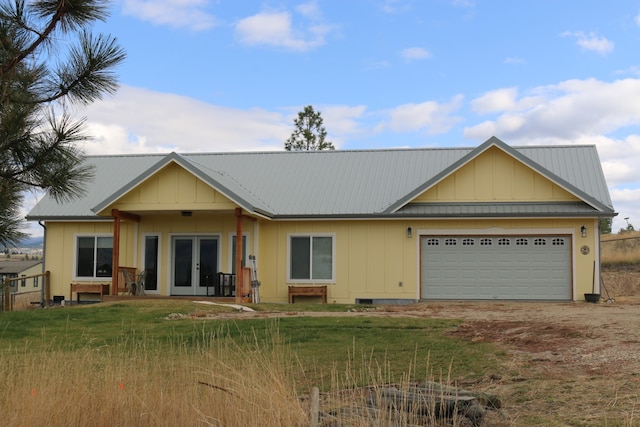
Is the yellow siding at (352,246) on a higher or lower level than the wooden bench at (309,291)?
higher

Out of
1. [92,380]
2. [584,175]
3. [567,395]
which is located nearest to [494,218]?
[584,175]

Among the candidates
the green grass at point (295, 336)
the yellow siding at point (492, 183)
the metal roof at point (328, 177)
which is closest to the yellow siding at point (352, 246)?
the metal roof at point (328, 177)

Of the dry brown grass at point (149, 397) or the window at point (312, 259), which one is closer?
the dry brown grass at point (149, 397)

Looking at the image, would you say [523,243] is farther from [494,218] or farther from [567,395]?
[567,395]

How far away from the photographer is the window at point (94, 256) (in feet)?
75.8

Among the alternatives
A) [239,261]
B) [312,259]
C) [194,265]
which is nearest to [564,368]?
[239,261]

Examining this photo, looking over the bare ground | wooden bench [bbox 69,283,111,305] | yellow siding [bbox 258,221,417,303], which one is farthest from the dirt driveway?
wooden bench [bbox 69,283,111,305]

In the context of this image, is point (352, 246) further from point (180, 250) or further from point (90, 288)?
point (90, 288)

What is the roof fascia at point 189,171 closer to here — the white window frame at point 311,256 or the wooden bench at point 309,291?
the white window frame at point 311,256

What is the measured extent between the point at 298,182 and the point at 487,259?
263 inches

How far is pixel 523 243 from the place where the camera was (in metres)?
21.4

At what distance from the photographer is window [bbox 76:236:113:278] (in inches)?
910

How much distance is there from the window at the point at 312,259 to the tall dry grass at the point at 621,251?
47.7 ft

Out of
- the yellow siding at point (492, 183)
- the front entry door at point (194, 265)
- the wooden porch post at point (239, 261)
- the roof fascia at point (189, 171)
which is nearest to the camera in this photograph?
the roof fascia at point (189, 171)
